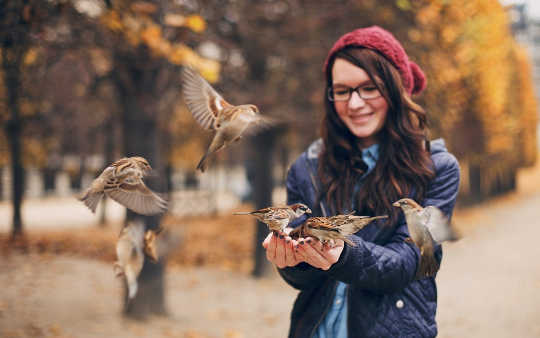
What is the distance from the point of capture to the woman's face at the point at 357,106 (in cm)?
221

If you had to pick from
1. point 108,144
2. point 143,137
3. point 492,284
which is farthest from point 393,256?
point 108,144

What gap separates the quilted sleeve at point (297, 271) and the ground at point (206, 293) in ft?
7.56

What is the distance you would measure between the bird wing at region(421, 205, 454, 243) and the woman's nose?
66 cm

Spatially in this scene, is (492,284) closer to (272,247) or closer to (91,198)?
(272,247)

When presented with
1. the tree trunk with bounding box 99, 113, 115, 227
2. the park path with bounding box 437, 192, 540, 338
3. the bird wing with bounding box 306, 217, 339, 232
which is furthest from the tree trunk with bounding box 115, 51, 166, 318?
the tree trunk with bounding box 99, 113, 115, 227

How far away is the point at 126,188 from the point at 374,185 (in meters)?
1.08

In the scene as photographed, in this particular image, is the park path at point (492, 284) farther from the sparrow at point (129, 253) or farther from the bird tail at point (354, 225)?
the bird tail at point (354, 225)

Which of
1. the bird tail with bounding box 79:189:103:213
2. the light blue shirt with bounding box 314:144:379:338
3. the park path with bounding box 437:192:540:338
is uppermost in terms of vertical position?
the bird tail with bounding box 79:189:103:213

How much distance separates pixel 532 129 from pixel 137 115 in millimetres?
35841

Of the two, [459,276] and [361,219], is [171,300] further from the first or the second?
[361,219]

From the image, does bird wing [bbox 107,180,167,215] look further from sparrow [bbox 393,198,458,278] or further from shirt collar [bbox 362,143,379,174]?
shirt collar [bbox 362,143,379,174]

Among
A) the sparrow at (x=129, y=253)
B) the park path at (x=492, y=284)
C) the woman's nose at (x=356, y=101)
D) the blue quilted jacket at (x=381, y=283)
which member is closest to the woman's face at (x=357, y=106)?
the woman's nose at (x=356, y=101)

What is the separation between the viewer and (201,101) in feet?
6.08

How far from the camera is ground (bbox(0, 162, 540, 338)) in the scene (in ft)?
23.4
